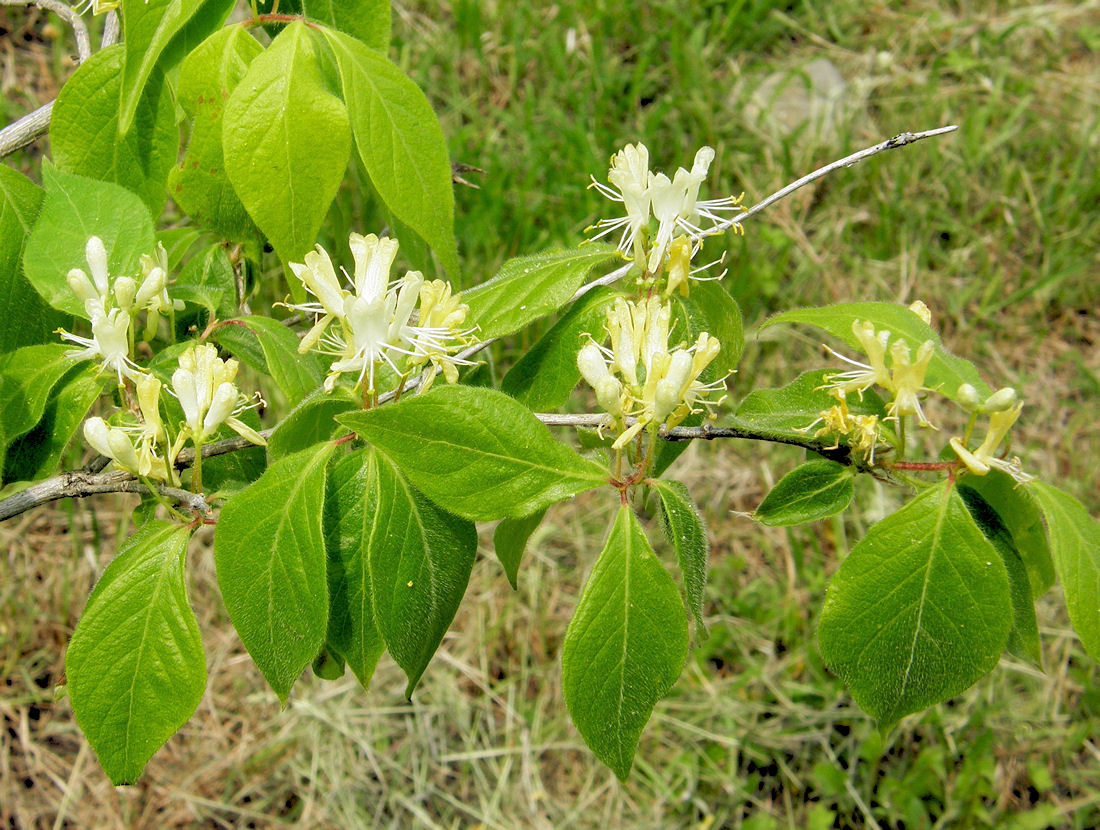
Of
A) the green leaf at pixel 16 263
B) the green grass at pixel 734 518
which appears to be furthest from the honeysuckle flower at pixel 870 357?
the green grass at pixel 734 518

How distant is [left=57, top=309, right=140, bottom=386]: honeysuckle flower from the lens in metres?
0.83

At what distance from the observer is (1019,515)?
→ 0.80 meters

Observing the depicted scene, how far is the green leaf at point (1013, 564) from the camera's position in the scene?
2.54 ft

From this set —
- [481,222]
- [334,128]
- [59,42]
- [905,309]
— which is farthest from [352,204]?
[905,309]

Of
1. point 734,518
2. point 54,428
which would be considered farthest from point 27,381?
point 734,518

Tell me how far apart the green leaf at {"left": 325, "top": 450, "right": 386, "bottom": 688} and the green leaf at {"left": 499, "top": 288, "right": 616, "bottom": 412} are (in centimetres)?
16

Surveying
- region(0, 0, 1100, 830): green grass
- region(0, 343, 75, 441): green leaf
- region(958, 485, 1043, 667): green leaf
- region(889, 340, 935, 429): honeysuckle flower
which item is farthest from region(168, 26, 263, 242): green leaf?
region(0, 0, 1100, 830): green grass

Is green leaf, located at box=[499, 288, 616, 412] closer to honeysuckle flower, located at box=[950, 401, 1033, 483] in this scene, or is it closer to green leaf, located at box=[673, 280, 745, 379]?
green leaf, located at box=[673, 280, 745, 379]

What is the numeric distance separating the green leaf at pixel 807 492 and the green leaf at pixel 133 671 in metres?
0.46

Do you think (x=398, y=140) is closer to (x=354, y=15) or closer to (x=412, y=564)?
(x=354, y=15)

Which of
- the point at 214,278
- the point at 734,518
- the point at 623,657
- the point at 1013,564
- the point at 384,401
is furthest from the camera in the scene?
the point at 734,518

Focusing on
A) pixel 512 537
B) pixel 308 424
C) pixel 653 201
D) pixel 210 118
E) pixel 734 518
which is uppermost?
pixel 210 118

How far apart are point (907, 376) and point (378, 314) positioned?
408 mm

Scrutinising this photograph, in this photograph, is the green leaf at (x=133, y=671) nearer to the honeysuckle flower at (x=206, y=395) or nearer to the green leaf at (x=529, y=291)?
the honeysuckle flower at (x=206, y=395)
